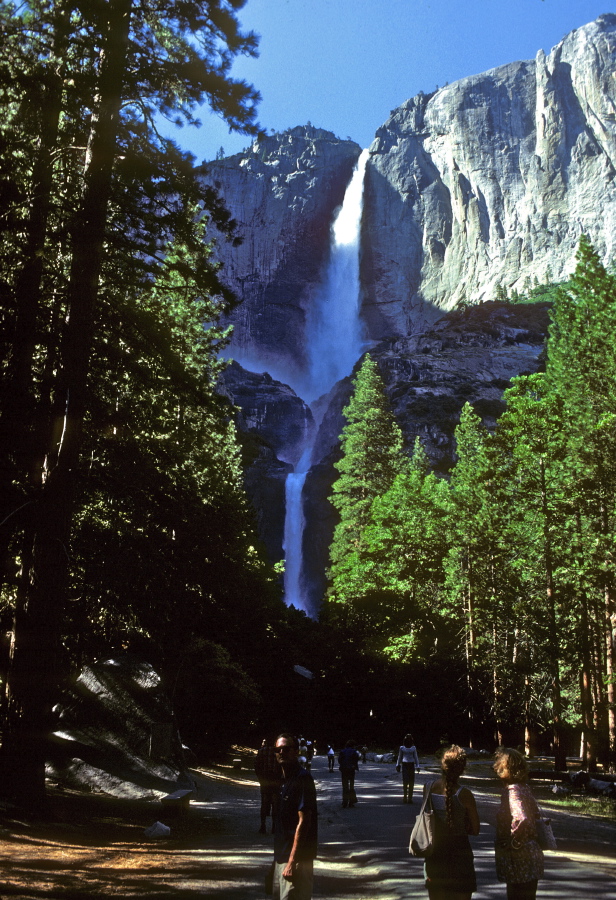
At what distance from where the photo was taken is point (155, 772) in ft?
39.4

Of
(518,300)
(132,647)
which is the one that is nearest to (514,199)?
(518,300)

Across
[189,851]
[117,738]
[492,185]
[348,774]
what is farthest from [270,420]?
[189,851]

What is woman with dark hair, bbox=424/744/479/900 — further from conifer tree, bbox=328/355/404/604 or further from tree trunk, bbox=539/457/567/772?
conifer tree, bbox=328/355/404/604

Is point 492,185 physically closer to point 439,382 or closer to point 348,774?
point 439,382

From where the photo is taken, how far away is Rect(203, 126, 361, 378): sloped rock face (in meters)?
106

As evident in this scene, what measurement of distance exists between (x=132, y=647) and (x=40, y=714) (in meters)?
9.36

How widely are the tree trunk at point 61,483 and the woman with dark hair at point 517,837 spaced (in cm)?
696

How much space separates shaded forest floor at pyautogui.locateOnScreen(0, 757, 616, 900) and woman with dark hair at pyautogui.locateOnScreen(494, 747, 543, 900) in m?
2.19

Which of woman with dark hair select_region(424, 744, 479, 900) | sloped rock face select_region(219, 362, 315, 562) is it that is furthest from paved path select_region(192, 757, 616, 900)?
sloped rock face select_region(219, 362, 315, 562)

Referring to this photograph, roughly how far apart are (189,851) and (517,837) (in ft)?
17.8

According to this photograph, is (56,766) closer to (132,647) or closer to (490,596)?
(132,647)

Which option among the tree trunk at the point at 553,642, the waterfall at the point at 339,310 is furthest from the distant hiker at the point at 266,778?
the waterfall at the point at 339,310

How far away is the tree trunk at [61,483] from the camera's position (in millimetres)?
9594

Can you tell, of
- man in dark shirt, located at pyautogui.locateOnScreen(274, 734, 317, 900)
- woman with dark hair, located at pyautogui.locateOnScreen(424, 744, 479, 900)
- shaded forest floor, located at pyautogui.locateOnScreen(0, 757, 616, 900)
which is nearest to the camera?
woman with dark hair, located at pyautogui.locateOnScreen(424, 744, 479, 900)
